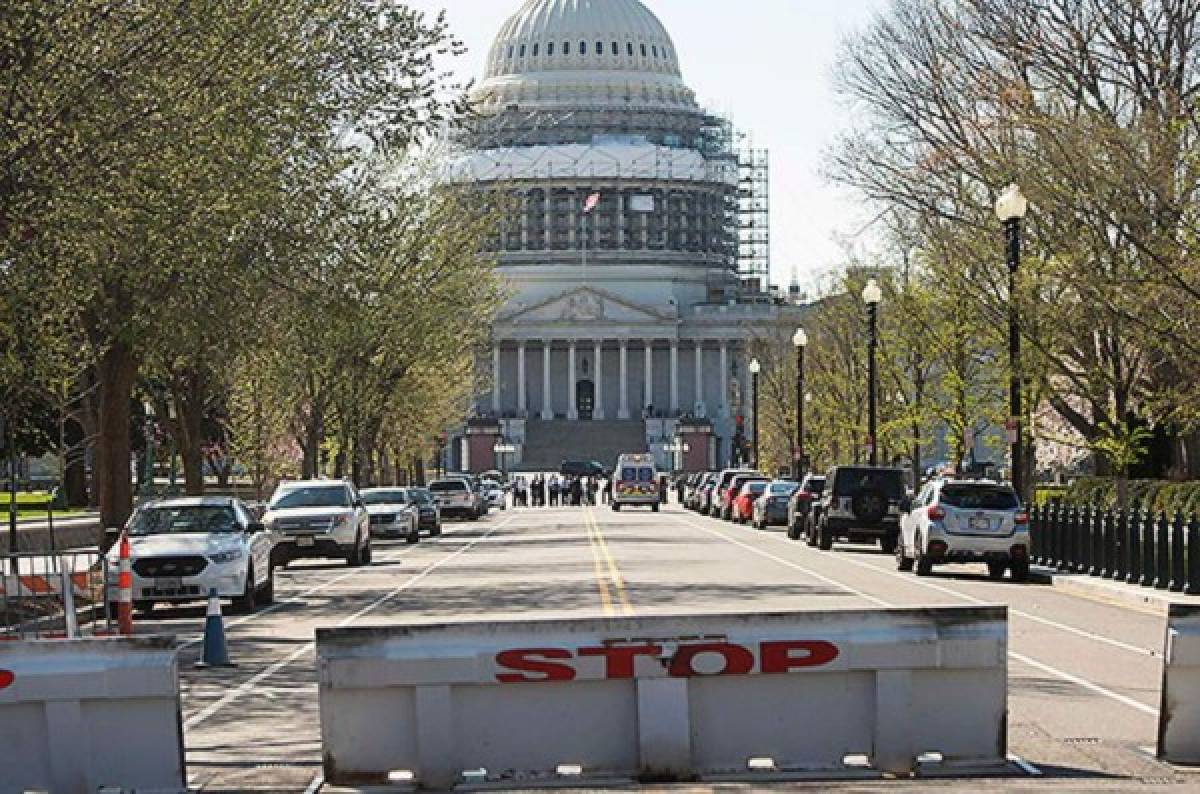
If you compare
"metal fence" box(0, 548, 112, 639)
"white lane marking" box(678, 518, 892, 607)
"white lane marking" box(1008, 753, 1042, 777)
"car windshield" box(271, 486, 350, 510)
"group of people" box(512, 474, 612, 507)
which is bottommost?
"group of people" box(512, 474, 612, 507)

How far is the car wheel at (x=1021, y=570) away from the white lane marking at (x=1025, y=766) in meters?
22.6

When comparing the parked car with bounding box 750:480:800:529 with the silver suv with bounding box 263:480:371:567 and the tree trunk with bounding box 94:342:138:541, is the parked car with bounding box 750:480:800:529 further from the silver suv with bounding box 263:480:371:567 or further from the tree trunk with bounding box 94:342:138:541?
the tree trunk with bounding box 94:342:138:541

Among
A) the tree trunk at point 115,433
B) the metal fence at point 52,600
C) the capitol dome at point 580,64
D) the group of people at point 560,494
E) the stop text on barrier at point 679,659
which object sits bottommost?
the group of people at point 560,494

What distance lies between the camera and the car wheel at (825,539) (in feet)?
168

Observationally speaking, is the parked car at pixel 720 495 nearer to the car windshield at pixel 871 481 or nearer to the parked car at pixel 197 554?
the car windshield at pixel 871 481

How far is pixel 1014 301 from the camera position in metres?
41.5

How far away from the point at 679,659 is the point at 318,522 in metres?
30.8

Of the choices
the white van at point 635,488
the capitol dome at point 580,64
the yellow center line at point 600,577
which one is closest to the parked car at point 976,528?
the yellow center line at point 600,577

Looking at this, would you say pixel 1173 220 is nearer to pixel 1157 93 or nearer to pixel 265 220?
pixel 1157 93

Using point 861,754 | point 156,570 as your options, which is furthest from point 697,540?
point 861,754

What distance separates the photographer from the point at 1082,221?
39.8m

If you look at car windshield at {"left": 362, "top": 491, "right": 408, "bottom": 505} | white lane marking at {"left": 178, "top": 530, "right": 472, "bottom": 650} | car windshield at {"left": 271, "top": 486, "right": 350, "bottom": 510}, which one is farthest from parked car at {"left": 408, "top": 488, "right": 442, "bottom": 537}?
car windshield at {"left": 271, "top": 486, "right": 350, "bottom": 510}

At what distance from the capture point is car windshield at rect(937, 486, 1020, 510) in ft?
123

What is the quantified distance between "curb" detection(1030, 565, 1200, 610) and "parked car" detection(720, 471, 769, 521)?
41.4 m
